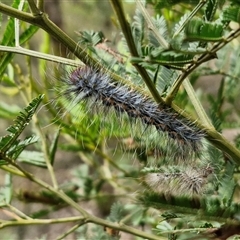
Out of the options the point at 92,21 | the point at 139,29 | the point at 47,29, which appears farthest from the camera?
the point at 92,21

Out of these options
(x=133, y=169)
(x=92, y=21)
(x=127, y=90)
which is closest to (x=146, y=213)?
(x=133, y=169)

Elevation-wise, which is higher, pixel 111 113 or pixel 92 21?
pixel 92 21

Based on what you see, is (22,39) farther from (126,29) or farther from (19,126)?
(126,29)

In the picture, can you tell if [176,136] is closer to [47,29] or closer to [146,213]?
[47,29]

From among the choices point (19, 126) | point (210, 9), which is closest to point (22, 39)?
point (19, 126)

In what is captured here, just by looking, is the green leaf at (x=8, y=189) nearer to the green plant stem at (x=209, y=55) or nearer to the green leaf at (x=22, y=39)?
the green leaf at (x=22, y=39)

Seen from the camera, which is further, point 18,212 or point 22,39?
point 18,212

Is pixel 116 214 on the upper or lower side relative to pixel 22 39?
lower
